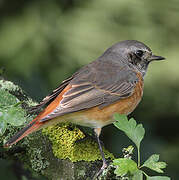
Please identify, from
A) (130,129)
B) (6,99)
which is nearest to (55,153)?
(6,99)

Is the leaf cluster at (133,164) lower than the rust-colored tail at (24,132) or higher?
lower

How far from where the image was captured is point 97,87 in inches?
144

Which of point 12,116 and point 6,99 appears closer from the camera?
point 12,116

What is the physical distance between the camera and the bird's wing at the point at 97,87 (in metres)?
3.34

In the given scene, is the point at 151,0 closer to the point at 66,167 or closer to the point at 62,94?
the point at 62,94

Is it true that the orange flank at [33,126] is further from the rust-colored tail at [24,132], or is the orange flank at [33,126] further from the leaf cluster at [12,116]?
the leaf cluster at [12,116]

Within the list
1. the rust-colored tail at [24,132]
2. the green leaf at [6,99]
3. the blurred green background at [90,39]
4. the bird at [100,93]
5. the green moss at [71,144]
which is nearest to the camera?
the green leaf at [6,99]

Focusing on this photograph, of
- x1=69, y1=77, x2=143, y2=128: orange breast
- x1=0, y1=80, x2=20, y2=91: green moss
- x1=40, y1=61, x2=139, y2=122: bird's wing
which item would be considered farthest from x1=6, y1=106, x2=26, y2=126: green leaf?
x1=0, y1=80, x2=20, y2=91: green moss

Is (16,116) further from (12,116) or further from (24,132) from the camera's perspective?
(24,132)

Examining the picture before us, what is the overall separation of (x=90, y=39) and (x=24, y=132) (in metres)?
2.63

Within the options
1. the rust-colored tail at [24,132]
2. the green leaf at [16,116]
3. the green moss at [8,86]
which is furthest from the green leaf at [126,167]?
the green moss at [8,86]

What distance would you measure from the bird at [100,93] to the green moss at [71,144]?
0.28ft

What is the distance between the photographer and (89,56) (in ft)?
16.7

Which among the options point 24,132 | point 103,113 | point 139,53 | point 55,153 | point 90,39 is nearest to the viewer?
point 24,132
